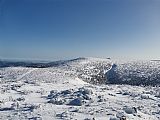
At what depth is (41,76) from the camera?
4984cm

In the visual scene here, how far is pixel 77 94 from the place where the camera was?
25.6 meters

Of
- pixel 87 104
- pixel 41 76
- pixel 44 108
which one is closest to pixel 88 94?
pixel 87 104

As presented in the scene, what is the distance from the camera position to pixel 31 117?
1706 cm

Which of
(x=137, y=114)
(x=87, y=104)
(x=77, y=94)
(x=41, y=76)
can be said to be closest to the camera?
(x=137, y=114)

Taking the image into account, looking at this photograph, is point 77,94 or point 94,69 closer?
point 77,94

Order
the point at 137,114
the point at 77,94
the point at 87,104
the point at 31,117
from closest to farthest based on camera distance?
the point at 31,117 < the point at 137,114 < the point at 87,104 < the point at 77,94

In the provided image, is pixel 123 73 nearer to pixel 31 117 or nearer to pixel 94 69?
pixel 94 69

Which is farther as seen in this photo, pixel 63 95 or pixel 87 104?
pixel 63 95

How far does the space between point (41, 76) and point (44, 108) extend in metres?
30.2

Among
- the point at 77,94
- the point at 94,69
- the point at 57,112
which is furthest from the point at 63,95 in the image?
the point at 94,69

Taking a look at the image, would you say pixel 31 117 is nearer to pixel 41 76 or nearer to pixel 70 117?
pixel 70 117

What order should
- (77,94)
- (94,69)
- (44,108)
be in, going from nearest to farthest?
1. (44,108)
2. (77,94)
3. (94,69)

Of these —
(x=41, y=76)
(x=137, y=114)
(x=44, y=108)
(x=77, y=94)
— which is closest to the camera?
(x=137, y=114)

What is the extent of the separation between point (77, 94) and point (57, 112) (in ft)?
22.8
